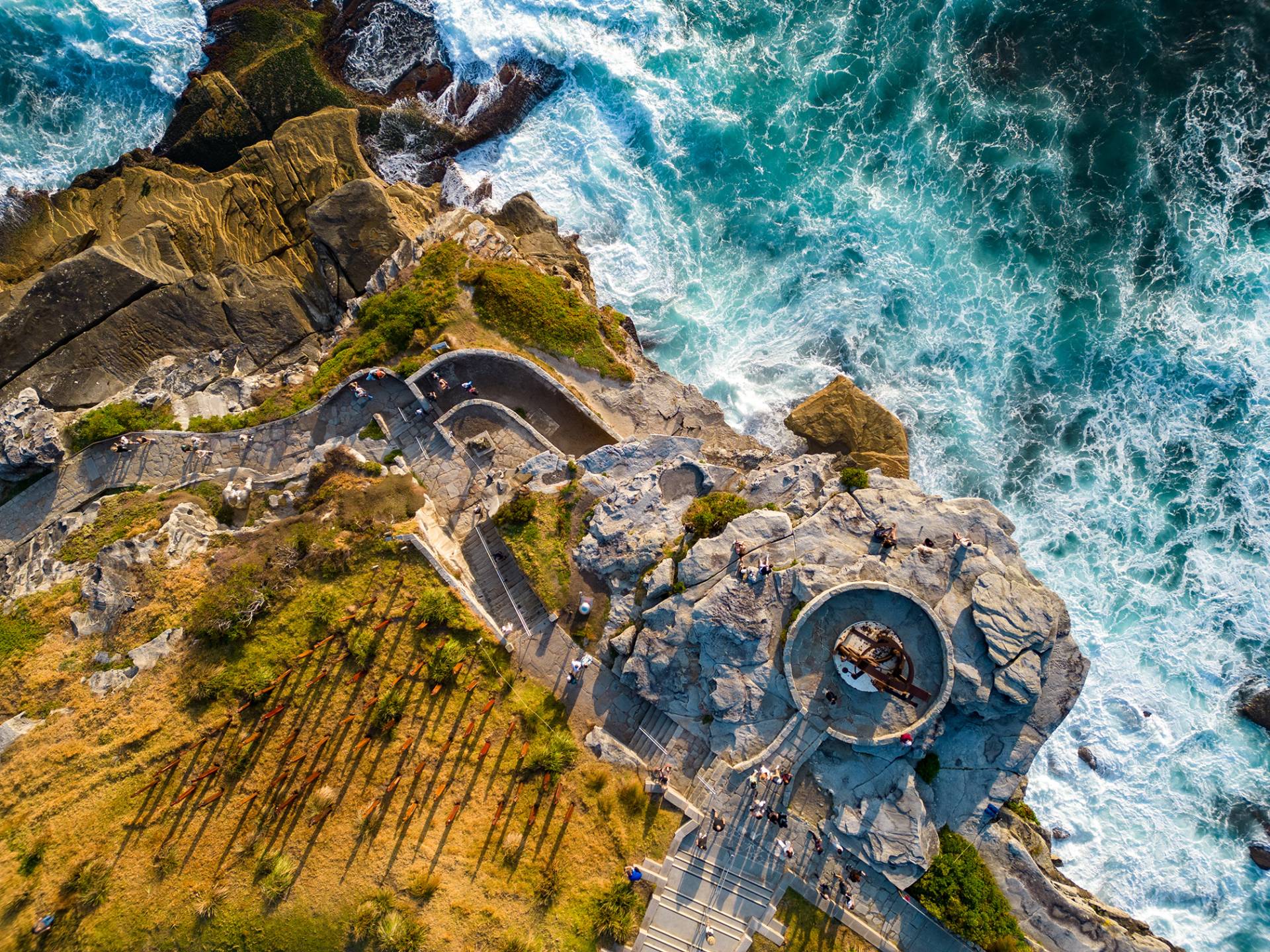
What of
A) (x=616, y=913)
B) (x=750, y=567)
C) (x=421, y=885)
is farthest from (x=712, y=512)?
(x=421, y=885)

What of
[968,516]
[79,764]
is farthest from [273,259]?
[968,516]

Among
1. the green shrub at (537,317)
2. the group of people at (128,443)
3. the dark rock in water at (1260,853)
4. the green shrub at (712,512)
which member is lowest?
the group of people at (128,443)

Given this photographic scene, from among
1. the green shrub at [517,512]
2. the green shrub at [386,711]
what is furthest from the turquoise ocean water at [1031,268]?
the green shrub at [386,711]

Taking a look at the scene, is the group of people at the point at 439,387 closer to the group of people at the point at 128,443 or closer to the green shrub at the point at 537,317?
the green shrub at the point at 537,317

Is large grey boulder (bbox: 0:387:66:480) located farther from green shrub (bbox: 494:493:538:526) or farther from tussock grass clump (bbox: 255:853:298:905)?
tussock grass clump (bbox: 255:853:298:905)

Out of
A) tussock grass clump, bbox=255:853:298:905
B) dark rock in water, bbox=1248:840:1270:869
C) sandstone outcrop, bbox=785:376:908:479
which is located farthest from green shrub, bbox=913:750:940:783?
tussock grass clump, bbox=255:853:298:905
